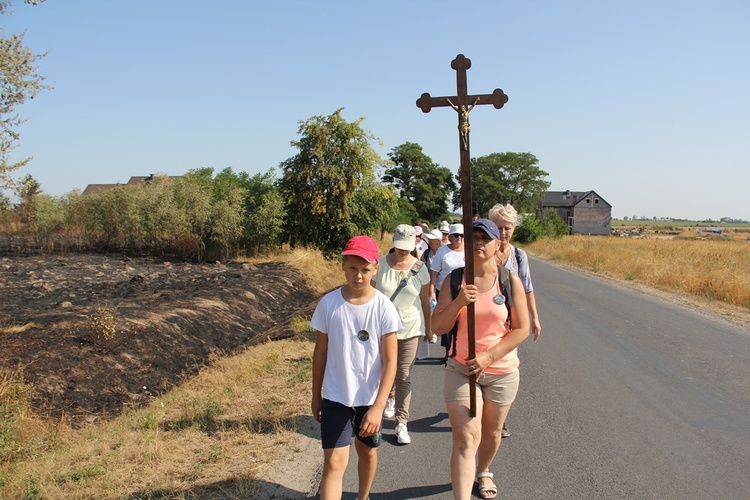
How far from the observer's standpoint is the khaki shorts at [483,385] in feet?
11.9

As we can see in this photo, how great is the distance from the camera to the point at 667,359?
814 centimetres

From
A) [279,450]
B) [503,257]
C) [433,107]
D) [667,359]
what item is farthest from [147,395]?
[667,359]

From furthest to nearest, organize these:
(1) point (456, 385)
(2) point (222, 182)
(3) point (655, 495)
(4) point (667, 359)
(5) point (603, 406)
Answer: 1. (2) point (222, 182)
2. (4) point (667, 359)
3. (5) point (603, 406)
4. (3) point (655, 495)
5. (1) point (456, 385)

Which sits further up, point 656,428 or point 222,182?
point 222,182

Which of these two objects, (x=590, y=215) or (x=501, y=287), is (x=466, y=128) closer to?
(x=501, y=287)

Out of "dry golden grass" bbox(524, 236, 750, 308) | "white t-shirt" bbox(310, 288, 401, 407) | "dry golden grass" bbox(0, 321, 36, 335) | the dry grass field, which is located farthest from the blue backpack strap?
"dry golden grass" bbox(524, 236, 750, 308)

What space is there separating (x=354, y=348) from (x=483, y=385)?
0.91 metres

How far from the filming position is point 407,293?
17.4 feet

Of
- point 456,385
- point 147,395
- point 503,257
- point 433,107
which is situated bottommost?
point 147,395

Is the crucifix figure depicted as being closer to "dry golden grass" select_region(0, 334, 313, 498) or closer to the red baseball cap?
the red baseball cap

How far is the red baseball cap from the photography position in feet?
11.2

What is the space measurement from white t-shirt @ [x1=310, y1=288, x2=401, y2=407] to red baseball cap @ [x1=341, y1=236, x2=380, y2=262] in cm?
28

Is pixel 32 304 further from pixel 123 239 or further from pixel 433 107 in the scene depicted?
pixel 123 239

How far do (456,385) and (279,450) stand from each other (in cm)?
184
